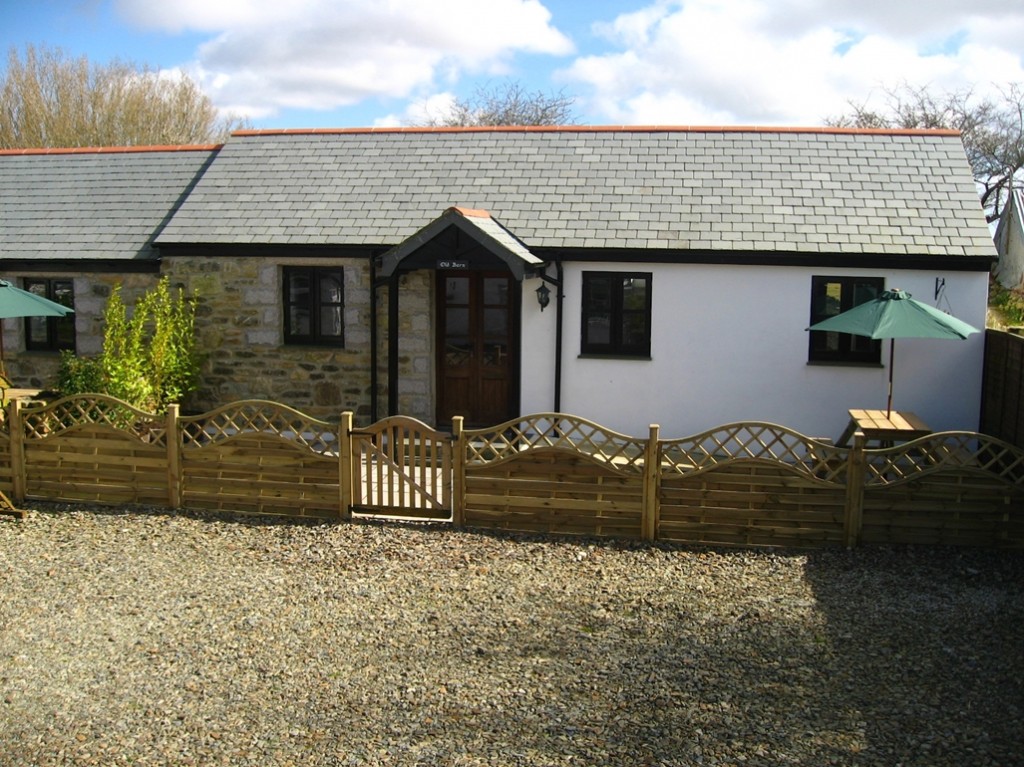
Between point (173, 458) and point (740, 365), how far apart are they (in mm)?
7523

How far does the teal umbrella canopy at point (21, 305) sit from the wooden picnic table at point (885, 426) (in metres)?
9.96

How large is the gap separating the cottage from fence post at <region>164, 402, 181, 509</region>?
13.0ft

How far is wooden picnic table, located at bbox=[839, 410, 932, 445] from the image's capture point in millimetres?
10648

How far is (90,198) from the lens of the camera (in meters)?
16.4

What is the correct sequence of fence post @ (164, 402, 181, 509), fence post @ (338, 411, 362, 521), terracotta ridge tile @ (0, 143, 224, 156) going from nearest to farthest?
fence post @ (338, 411, 362, 521), fence post @ (164, 402, 181, 509), terracotta ridge tile @ (0, 143, 224, 156)

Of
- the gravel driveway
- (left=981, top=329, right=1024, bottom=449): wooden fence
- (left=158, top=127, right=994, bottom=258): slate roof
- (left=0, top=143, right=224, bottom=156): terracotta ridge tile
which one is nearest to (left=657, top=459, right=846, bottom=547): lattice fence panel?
the gravel driveway

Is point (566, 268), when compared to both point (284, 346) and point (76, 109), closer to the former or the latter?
point (284, 346)

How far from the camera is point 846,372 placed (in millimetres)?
12977

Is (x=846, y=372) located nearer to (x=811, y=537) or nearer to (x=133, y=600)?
(x=811, y=537)

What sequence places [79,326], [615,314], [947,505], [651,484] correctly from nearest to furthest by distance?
[947,505] → [651,484] → [615,314] → [79,326]

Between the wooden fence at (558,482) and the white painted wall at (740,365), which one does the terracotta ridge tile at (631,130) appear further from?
the wooden fence at (558,482)

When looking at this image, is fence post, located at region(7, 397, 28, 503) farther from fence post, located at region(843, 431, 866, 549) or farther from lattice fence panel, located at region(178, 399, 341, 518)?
fence post, located at region(843, 431, 866, 549)

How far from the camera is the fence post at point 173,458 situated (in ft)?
32.3

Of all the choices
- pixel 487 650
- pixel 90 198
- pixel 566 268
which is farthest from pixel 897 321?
pixel 90 198
